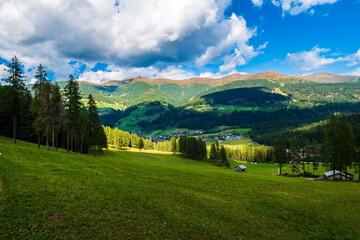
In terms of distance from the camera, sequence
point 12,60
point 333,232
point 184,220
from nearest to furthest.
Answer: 1. point 184,220
2. point 333,232
3. point 12,60

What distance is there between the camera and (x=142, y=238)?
34.1 feet

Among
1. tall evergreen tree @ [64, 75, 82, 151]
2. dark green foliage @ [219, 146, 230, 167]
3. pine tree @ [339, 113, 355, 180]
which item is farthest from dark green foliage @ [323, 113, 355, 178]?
tall evergreen tree @ [64, 75, 82, 151]

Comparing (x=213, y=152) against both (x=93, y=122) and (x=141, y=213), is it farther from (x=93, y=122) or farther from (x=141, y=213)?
(x=141, y=213)

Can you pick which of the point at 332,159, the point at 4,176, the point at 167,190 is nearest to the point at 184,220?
the point at 167,190

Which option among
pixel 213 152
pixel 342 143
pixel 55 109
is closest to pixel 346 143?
pixel 342 143

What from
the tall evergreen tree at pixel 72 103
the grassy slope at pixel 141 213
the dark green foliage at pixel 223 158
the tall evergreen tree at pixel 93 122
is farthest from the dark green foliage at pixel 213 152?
the grassy slope at pixel 141 213

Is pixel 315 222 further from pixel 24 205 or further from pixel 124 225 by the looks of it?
pixel 24 205

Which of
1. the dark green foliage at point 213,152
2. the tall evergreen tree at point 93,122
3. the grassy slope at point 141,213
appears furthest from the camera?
the dark green foliage at point 213,152

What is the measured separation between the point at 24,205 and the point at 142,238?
7.99 meters

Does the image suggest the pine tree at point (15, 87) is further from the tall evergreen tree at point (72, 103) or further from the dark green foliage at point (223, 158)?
the dark green foliage at point (223, 158)

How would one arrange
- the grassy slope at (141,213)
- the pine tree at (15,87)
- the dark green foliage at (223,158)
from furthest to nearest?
the dark green foliage at (223,158), the pine tree at (15,87), the grassy slope at (141,213)

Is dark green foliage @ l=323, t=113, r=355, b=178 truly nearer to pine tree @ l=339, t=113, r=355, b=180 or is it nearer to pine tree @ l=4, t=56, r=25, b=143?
pine tree @ l=339, t=113, r=355, b=180

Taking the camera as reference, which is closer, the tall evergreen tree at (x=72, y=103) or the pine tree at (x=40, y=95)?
the pine tree at (x=40, y=95)

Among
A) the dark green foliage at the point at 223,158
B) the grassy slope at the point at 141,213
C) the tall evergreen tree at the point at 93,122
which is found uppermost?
the tall evergreen tree at the point at 93,122
